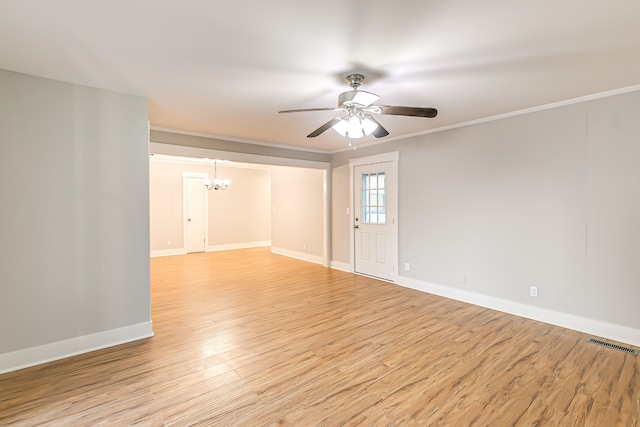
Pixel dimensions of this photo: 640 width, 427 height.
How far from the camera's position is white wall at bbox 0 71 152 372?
2.51 m

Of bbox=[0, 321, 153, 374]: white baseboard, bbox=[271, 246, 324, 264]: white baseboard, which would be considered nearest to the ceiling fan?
bbox=[0, 321, 153, 374]: white baseboard

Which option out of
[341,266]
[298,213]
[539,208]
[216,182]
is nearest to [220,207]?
[216,182]

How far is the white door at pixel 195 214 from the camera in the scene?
8211 mm

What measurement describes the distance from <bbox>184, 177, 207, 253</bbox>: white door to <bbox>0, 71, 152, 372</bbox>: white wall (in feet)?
17.6

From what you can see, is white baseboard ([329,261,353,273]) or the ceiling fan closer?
the ceiling fan

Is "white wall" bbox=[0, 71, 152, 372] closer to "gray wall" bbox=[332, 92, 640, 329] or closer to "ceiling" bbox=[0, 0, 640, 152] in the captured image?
"ceiling" bbox=[0, 0, 640, 152]

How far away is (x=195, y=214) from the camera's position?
329 inches

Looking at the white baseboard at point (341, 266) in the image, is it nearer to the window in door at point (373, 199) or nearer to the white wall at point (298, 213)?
the white wall at point (298, 213)

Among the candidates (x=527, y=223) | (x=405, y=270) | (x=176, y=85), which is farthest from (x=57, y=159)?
(x=527, y=223)

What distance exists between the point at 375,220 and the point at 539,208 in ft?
8.30

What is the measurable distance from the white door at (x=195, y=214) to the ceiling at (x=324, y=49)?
5.27 meters

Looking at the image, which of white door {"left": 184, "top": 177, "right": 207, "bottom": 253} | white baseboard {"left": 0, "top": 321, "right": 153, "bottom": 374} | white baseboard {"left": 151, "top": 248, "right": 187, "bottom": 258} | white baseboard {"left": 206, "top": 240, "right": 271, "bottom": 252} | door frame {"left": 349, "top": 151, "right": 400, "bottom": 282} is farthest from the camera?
white baseboard {"left": 206, "top": 240, "right": 271, "bottom": 252}

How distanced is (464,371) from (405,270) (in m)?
2.54

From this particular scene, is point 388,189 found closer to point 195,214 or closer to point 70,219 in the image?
point 70,219
